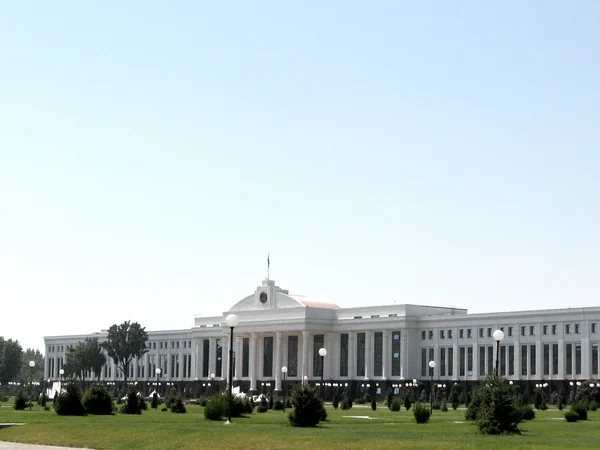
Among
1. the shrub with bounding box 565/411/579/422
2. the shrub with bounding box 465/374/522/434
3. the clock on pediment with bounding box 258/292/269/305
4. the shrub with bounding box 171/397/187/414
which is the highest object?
the clock on pediment with bounding box 258/292/269/305

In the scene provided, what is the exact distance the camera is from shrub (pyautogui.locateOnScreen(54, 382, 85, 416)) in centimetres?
6103

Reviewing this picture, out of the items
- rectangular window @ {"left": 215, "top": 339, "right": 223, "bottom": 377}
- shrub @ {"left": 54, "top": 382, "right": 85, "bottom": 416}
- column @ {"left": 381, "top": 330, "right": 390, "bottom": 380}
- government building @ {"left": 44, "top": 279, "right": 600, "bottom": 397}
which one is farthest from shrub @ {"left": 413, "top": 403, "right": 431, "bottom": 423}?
rectangular window @ {"left": 215, "top": 339, "right": 223, "bottom": 377}

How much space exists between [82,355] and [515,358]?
250ft

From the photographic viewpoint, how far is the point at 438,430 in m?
47.3

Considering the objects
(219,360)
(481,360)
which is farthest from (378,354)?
(219,360)

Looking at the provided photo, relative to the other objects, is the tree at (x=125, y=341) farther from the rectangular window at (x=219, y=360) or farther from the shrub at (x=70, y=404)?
the shrub at (x=70, y=404)

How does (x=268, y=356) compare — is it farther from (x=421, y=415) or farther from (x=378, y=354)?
(x=421, y=415)

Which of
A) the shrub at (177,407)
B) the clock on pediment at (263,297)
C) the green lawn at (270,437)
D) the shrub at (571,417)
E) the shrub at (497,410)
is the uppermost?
the clock on pediment at (263,297)

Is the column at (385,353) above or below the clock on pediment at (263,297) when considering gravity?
below

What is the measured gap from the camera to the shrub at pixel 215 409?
5512cm

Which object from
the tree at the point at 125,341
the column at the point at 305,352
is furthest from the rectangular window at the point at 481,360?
the tree at the point at 125,341

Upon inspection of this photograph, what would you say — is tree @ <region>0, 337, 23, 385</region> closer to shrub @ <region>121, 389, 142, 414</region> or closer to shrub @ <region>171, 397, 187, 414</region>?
shrub @ <region>171, 397, 187, 414</region>

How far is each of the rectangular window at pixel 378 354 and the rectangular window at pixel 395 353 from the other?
234 centimetres

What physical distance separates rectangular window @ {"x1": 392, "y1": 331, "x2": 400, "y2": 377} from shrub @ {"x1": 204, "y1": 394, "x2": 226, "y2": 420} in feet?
278
